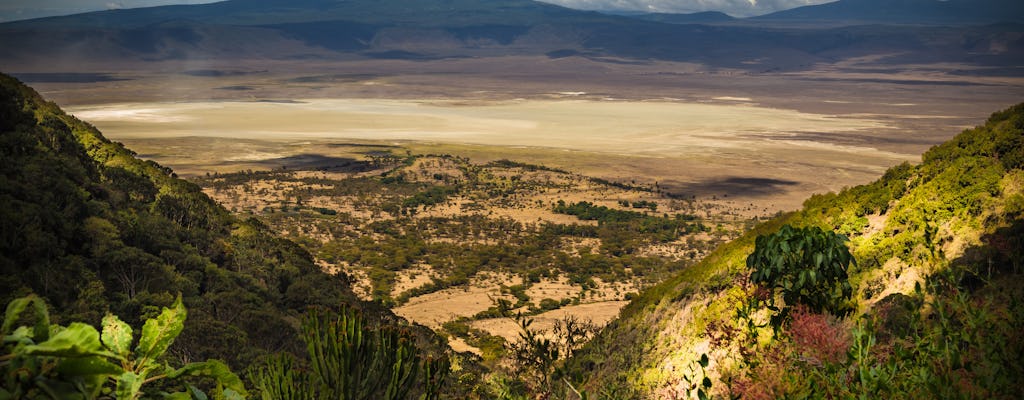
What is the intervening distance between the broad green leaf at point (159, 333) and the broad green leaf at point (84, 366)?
22 centimetres

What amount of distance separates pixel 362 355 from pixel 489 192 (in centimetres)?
7000


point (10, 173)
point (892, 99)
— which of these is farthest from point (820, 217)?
point (892, 99)

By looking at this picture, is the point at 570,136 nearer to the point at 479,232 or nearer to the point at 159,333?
the point at 479,232

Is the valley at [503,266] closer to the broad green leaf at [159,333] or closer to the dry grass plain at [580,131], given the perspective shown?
the broad green leaf at [159,333]

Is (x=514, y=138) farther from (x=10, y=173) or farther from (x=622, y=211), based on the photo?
(x=10, y=173)

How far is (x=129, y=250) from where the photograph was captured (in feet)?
69.6

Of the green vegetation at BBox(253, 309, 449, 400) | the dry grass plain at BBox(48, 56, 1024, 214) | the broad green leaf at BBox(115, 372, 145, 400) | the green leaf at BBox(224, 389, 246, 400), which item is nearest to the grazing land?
the dry grass plain at BBox(48, 56, 1024, 214)

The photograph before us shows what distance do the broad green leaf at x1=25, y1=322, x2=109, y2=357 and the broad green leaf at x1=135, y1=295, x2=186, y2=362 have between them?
0.27 metres

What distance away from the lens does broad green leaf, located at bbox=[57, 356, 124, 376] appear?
185cm

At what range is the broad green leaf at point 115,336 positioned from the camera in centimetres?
209

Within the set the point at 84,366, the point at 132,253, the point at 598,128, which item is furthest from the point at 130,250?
the point at 598,128

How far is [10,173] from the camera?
803 inches

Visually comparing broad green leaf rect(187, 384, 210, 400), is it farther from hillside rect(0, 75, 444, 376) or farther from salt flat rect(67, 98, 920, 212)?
salt flat rect(67, 98, 920, 212)

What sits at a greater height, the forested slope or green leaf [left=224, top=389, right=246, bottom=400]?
green leaf [left=224, top=389, right=246, bottom=400]
